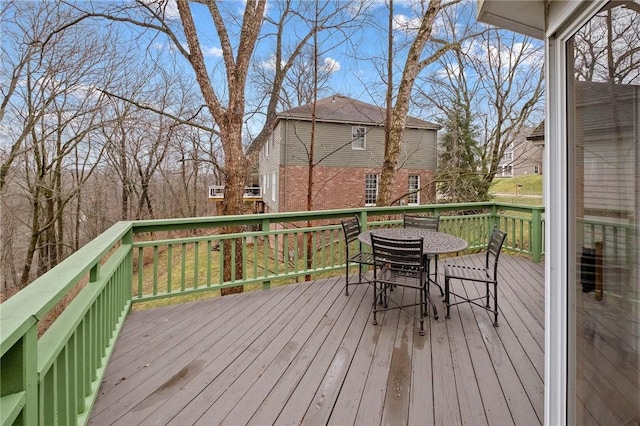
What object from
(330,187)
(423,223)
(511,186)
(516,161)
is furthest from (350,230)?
(330,187)

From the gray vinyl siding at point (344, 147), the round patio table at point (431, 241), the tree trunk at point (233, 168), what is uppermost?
the gray vinyl siding at point (344, 147)

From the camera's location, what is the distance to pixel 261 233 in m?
3.90

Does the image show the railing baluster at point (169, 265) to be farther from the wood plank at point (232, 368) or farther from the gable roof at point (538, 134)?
the gable roof at point (538, 134)

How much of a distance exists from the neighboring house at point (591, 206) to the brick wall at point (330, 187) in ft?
39.6

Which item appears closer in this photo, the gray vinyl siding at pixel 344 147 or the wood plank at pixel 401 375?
the wood plank at pixel 401 375

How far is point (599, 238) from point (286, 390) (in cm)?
192

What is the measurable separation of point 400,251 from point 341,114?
489 inches

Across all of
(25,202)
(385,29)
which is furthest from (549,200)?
(25,202)

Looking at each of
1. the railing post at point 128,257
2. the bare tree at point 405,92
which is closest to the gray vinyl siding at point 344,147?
the bare tree at point 405,92

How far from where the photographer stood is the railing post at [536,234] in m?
5.33

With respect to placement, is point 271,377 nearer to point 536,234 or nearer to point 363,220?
point 363,220

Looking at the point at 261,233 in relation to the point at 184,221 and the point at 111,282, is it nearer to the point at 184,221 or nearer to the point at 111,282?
the point at 184,221

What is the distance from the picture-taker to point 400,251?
2.88 metres

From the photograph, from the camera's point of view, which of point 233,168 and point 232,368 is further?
point 233,168
